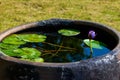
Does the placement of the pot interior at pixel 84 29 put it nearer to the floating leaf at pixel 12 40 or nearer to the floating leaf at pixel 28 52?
the floating leaf at pixel 12 40

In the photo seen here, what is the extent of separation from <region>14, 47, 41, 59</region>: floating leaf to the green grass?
107 inches

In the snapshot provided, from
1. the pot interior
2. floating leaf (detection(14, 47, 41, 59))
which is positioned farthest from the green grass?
floating leaf (detection(14, 47, 41, 59))

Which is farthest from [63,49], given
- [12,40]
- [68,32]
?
[12,40]

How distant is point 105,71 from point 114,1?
4.25 metres

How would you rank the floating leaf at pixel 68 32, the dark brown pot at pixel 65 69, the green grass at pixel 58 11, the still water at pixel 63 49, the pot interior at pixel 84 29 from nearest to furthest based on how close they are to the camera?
1. the dark brown pot at pixel 65 69
2. the still water at pixel 63 49
3. the pot interior at pixel 84 29
4. the floating leaf at pixel 68 32
5. the green grass at pixel 58 11

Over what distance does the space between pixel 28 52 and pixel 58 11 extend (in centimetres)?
337

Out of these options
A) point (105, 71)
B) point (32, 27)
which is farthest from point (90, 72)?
point (32, 27)

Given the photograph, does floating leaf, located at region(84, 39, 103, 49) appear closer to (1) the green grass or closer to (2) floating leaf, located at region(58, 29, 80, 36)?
(2) floating leaf, located at region(58, 29, 80, 36)

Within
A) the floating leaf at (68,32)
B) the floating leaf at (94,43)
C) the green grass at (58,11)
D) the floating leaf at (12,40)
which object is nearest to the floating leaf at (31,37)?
the floating leaf at (12,40)

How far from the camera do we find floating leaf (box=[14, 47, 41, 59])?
2586mm

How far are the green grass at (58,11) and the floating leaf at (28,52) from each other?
2.71 meters

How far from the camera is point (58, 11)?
594 centimetres

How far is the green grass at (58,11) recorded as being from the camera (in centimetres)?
559

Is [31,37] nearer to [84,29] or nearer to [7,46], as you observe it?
[7,46]
